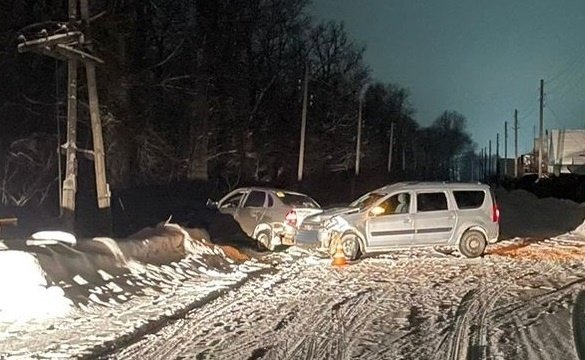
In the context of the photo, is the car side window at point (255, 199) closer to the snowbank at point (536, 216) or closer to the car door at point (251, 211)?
the car door at point (251, 211)

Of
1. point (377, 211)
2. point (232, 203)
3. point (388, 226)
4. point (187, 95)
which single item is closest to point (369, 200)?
point (377, 211)

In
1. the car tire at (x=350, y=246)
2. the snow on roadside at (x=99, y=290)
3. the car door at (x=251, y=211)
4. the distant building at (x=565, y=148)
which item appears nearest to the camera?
the snow on roadside at (x=99, y=290)

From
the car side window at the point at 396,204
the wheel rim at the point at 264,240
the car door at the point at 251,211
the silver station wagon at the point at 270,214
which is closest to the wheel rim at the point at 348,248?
the car side window at the point at 396,204

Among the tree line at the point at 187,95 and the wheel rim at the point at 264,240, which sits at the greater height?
the tree line at the point at 187,95

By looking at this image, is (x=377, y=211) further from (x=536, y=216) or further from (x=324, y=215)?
(x=536, y=216)

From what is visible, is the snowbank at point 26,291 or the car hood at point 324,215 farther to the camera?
the car hood at point 324,215

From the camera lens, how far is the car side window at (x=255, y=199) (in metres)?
24.8

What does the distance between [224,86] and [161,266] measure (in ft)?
107

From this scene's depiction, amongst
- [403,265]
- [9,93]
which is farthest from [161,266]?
[9,93]

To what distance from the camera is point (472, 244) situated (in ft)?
73.1

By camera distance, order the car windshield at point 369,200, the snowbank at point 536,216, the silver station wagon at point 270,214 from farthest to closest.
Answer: the snowbank at point 536,216 < the silver station wagon at point 270,214 < the car windshield at point 369,200

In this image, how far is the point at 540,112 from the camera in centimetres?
8019

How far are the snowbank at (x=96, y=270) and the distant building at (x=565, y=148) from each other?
301ft

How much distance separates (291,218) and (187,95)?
2105 cm
